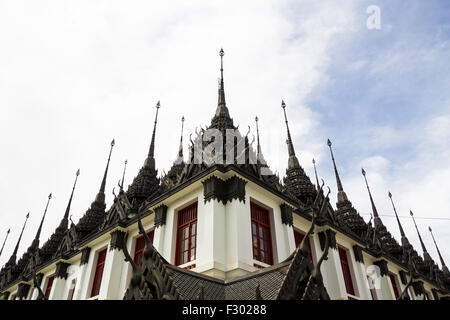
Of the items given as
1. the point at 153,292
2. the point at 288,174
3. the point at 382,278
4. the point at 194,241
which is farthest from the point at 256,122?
the point at 153,292

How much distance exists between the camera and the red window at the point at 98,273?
53.9ft

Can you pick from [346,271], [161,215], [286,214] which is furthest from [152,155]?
[346,271]

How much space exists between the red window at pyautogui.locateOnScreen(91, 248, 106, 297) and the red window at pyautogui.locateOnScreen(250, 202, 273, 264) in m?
8.35

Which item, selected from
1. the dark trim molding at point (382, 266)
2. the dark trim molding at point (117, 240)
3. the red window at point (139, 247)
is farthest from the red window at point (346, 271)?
the dark trim molding at point (117, 240)

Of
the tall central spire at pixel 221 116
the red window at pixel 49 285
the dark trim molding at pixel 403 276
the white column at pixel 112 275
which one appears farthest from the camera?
the dark trim molding at pixel 403 276

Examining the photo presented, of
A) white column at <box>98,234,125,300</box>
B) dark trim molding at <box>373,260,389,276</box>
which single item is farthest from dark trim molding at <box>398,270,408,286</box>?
white column at <box>98,234,125,300</box>

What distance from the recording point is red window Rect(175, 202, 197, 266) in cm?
1259

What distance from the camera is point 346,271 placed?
17578 mm

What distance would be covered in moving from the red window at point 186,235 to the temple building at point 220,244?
0.04 metres

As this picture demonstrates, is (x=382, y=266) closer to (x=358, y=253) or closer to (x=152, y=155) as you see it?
(x=358, y=253)

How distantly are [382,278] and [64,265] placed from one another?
18.0 metres

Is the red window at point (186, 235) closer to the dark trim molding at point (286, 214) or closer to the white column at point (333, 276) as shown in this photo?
the dark trim molding at point (286, 214)

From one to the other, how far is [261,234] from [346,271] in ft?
22.9

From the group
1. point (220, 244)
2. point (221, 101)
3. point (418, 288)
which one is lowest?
point (220, 244)
